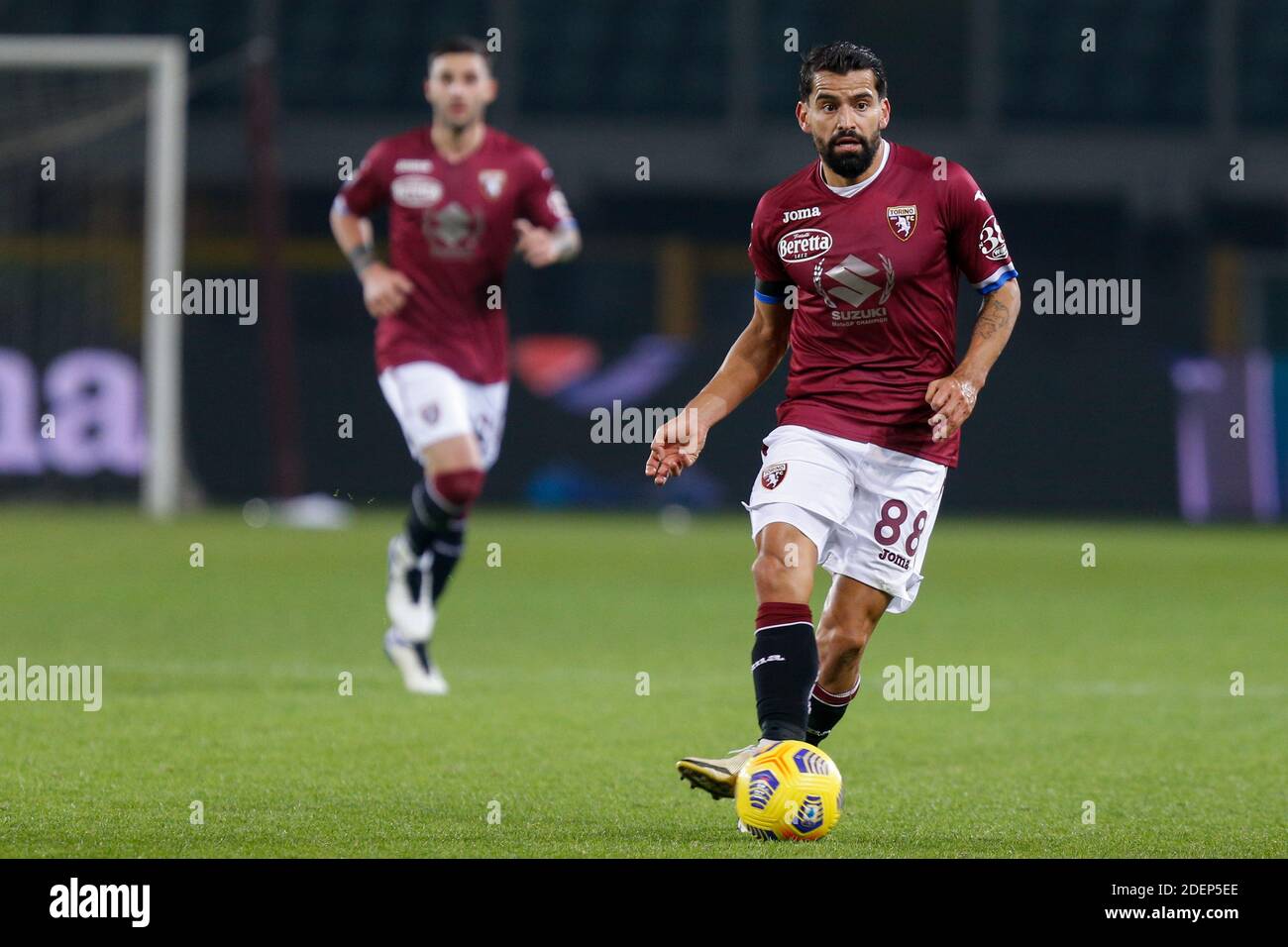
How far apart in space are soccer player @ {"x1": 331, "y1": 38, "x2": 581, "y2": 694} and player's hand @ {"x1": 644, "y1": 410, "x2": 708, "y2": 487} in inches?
110

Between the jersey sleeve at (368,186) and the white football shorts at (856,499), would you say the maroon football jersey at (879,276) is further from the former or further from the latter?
the jersey sleeve at (368,186)

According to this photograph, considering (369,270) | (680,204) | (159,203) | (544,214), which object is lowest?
(369,270)

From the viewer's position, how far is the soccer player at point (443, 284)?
8008mm

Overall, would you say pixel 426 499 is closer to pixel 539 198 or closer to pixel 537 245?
pixel 537 245

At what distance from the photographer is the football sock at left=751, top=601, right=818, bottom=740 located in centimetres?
502

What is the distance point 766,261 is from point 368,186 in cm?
343

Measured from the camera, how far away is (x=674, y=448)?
5082 millimetres

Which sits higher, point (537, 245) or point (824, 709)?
point (537, 245)

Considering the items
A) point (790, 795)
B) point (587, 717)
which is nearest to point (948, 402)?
point (790, 795)

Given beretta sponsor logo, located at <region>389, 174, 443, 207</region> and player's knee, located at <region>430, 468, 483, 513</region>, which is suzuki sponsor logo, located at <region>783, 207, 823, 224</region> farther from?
beretta sponsor logo, located at <region>389, 174, 443, 207</region>
